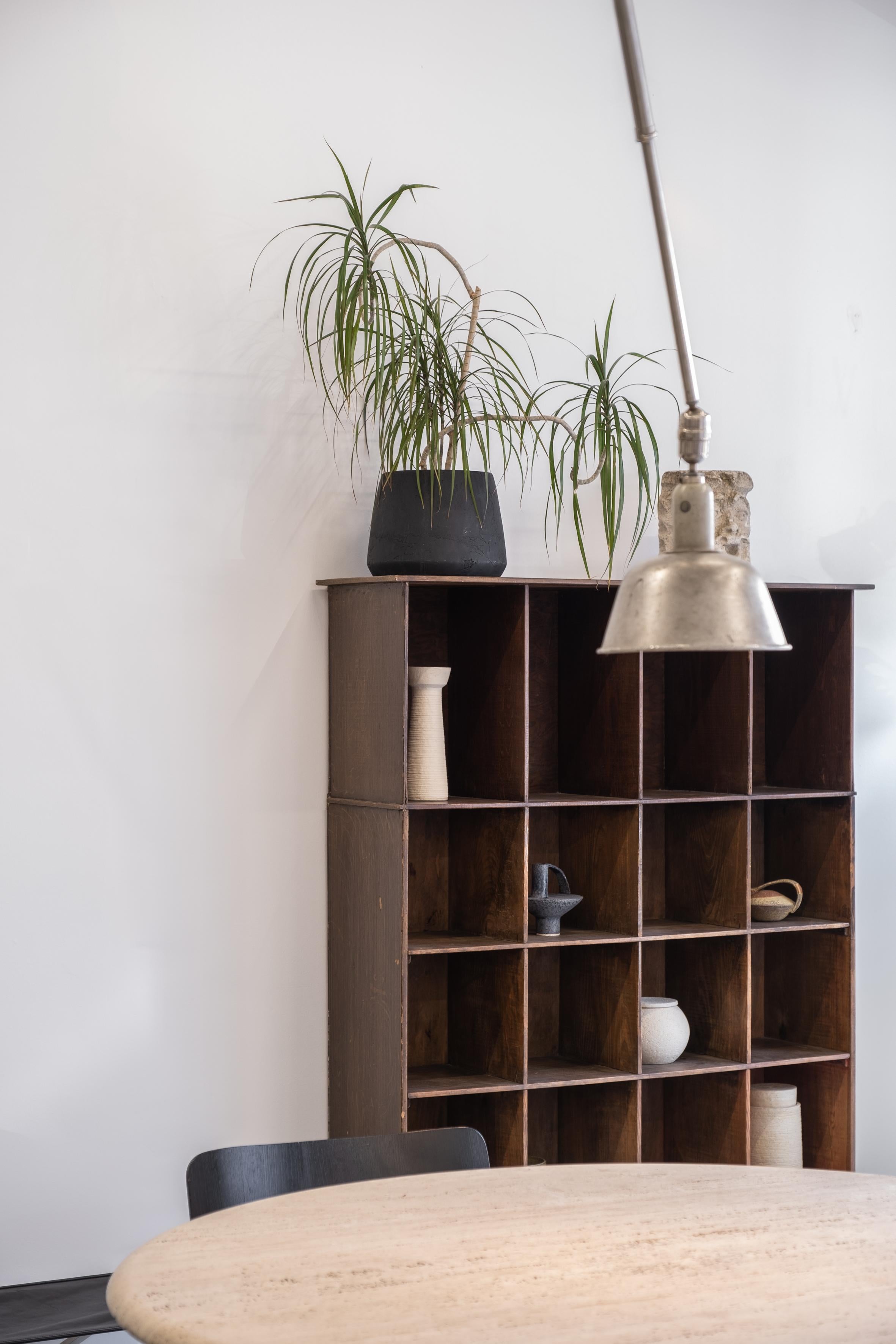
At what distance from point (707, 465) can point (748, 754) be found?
2.89 ft

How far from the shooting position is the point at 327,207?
3410mm

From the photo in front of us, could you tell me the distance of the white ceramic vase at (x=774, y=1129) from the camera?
354 centimetres

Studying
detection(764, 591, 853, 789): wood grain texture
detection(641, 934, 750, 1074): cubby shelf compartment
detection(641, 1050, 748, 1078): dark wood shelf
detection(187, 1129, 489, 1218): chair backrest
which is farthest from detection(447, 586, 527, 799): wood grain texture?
detection(187, 1129, 489, 1218): chair backrest

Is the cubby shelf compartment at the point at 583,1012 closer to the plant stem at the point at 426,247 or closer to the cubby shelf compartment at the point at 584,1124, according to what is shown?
the cubby shelf compartment at the point at 584,1124

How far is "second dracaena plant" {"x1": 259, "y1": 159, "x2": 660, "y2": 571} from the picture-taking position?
3.14 meters

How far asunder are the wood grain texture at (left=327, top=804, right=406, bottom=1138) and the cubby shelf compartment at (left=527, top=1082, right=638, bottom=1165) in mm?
437

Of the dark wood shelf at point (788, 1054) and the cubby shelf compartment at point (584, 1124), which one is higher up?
the dark wood shelf at point (788, 1054)

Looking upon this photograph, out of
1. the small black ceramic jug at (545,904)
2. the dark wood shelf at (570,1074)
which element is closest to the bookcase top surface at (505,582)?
the small black ceramic jug at (545,904)

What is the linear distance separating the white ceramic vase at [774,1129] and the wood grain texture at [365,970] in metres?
0.99

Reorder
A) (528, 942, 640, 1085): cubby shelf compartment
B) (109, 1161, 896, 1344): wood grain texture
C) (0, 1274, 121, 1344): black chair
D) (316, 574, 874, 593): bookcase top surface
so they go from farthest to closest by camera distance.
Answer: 1. (528, 942, 640, 1085): cubby shelf compartment
2. (316, 574, 874, 593): bookcase top surface
3. (0, 1274, 121, 1344): black chair
4. (109, 1161, 896, 1344): wood grain texture

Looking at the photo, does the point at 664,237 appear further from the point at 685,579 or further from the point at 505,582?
the point at 505,582

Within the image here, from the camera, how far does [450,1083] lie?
10.4 ft

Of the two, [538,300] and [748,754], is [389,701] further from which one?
[538,300]

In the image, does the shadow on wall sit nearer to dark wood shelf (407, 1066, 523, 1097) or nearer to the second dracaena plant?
the second dracaena plant
